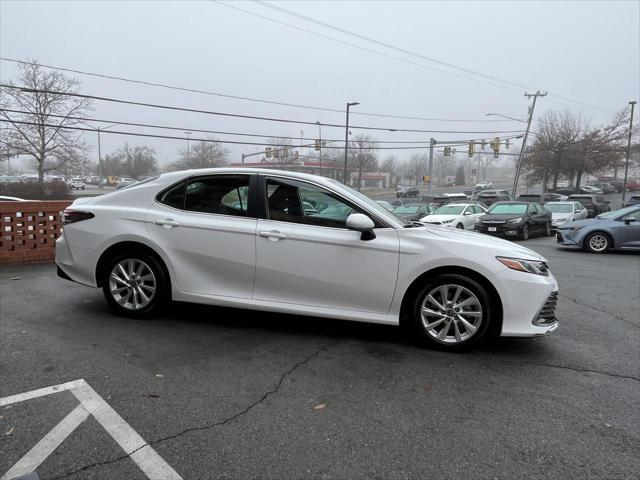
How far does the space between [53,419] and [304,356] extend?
187cm

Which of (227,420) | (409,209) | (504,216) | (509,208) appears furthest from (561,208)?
(227,420)

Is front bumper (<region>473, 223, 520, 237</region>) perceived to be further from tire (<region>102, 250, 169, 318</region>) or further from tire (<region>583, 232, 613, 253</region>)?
tire (<region>102, 250, 169, 318</region>)

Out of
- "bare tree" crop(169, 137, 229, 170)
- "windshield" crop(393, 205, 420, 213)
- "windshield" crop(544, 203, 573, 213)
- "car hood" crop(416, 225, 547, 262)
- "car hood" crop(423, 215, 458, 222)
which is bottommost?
"car hood" crop(423, 215, 458, 222)

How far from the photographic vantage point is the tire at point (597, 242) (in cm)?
1205

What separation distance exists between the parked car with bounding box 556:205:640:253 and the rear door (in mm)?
11468

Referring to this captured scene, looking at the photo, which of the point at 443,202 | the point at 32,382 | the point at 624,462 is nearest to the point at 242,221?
the point at 32,382

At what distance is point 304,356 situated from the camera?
377 cm

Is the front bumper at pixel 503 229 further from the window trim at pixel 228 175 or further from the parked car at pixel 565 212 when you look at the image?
the window trim at pixel 228 175

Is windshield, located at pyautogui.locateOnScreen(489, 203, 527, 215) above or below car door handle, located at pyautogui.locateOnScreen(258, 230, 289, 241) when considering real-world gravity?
below

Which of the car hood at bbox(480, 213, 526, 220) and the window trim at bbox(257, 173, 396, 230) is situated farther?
the car hood at bbox(480, 213, 526, 220)

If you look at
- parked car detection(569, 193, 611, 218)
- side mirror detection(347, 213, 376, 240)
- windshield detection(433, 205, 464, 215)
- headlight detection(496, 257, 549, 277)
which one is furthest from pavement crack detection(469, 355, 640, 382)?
parked car detection(569, 193, 611, 218)

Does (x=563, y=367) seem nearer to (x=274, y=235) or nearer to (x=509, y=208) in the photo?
(x=274, y=235)

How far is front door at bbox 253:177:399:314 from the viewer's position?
156 inches

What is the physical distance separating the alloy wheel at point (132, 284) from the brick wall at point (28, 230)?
4.48m
